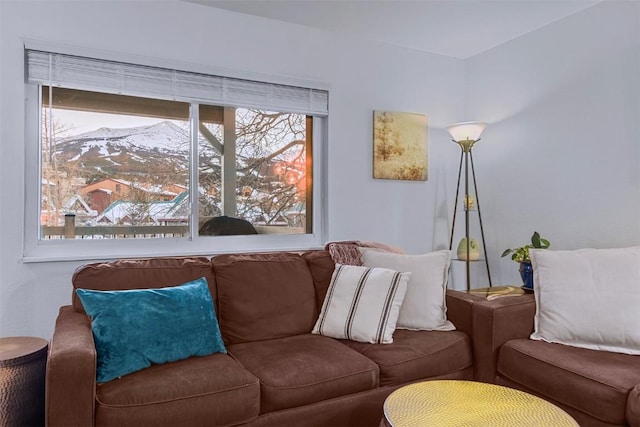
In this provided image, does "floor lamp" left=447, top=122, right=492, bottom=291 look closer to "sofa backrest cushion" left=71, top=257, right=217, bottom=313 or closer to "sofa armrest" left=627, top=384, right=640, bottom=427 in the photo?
"sofa armrest" left=627, top=384, right=640, bottom=427

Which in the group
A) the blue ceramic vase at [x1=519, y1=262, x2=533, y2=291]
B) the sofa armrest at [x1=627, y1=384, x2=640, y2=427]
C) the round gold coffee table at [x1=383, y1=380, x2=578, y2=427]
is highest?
the blue ceramic vase at [x1=519, y1=262, x2=533, y2=291]

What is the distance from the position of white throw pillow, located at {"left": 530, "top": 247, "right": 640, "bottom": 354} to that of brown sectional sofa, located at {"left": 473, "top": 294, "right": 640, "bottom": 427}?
7 cm

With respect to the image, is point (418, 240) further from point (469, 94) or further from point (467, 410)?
point (467, 410)

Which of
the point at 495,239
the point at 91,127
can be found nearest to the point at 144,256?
the point at 91,127

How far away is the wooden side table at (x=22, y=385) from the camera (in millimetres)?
1775

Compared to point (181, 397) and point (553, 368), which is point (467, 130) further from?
point (181, 397)

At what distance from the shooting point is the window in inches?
102

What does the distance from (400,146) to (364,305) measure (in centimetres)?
173

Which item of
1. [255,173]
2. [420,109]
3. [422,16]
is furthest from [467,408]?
[420,109]

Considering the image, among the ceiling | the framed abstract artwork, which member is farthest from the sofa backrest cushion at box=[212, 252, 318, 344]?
the ceiling

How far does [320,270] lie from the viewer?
2.59 meters

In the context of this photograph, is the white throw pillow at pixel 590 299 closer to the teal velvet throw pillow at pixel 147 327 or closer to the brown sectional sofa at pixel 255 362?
the brown sectional sofa at pixel 255 362

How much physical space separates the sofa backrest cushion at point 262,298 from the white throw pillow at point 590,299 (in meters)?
1.27

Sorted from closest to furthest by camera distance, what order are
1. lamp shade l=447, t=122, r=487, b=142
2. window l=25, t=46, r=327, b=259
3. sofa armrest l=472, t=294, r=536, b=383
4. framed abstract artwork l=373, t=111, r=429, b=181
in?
sofa armrest l=472, t=294, r=536, b=383 < window l=25, t=46, r=327, b=259 < lamp shade l=447, t=122, r=487, b=142 < framed abstract artwork l=373, t=111, r=429, b=181
